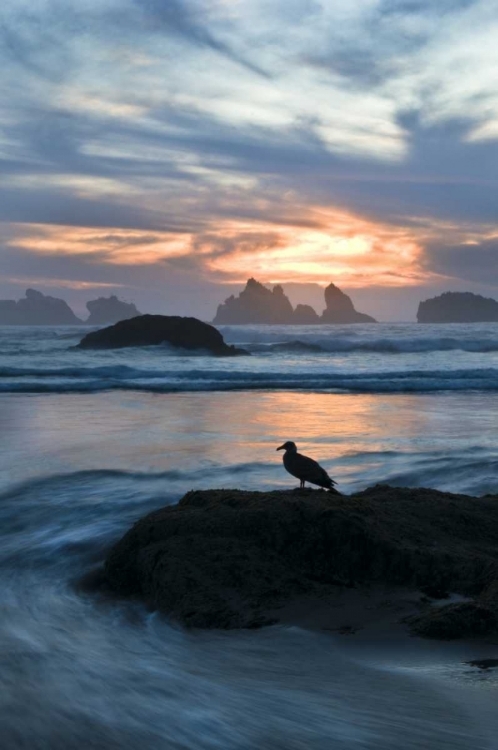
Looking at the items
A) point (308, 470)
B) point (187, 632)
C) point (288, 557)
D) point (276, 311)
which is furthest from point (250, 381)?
point (276, 311)

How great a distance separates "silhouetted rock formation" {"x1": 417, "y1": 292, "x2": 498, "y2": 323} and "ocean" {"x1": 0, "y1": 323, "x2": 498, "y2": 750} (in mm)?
159249

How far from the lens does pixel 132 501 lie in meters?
7.73

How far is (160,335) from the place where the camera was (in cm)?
4734

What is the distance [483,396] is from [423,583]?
17617 millimetres

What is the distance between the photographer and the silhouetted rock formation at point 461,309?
559ft

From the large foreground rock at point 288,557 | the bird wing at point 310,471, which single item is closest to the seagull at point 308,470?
the bird wing at point 310,471

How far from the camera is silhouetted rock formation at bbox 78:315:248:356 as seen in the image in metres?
46.3

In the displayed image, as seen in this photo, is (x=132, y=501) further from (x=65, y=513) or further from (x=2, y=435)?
(x=2, y=435)

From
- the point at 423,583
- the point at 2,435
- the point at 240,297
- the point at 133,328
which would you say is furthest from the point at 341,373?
the point at 240,297

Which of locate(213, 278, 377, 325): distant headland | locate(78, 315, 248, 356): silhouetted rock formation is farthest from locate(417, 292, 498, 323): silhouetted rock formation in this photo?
locate(78, 315, 248, 356): silhouetted rock formation

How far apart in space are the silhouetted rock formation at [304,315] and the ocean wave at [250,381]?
5251 inches

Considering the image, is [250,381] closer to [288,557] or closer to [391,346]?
[288,557]

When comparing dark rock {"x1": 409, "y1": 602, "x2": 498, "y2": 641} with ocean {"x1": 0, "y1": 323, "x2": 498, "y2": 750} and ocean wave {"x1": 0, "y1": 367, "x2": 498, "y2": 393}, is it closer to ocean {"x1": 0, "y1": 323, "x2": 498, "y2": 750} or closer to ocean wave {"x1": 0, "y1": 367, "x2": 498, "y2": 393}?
ocean {"x1": 0, "y1": 323, "x2": 498, "y2": 750}

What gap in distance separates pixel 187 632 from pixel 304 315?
162 metres
